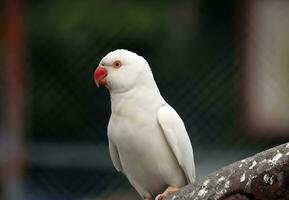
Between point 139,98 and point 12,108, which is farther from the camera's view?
point 12,108

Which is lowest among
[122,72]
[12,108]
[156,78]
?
[156,78]

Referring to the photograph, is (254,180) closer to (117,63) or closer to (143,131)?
(143,131)

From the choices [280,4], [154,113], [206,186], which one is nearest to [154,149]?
[154,113]

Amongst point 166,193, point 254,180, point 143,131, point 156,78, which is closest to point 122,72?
point 143,131

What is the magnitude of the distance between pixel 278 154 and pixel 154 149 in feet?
2.50

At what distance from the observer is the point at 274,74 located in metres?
5.71

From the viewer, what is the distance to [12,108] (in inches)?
214

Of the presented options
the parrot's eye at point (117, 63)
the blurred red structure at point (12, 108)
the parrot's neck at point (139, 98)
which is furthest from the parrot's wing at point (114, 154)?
the blurred red structure at point (12, 108)

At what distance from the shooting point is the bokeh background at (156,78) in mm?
5543

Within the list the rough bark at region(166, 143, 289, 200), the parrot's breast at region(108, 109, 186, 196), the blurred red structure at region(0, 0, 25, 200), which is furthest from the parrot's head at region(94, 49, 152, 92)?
the blurred red structure at region(0, 0, 25, 200)

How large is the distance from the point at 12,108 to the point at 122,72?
1.98 metres

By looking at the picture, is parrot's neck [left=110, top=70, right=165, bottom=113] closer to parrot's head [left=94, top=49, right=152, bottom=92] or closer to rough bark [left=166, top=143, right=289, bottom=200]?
parrot's head [left=94, top=49, right=152, bottom=92]

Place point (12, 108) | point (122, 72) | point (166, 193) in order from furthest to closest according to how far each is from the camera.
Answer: point (12, 108)
point (122, 72)
point (166, 193)

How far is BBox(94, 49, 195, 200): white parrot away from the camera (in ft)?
11.3
